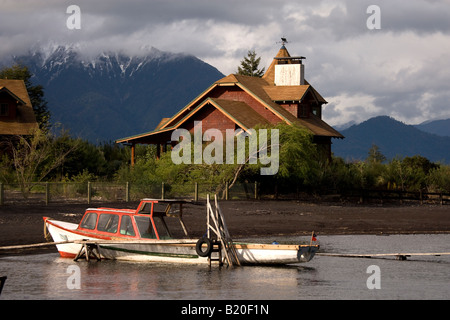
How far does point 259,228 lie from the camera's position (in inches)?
1447

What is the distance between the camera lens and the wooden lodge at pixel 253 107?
59.0 m

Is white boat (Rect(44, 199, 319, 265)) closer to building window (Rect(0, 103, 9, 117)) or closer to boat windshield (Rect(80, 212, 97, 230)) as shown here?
boat windshield (Rect(80, 212, 97, 230))

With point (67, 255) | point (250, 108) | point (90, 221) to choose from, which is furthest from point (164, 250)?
point (250, 108)

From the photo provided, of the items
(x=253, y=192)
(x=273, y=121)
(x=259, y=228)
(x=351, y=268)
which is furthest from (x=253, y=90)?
(x=351, y=268)

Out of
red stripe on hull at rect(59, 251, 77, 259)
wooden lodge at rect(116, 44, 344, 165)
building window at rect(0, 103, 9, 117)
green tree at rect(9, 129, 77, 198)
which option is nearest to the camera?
red stripe on hull at rect(59, 251, 77, 259)

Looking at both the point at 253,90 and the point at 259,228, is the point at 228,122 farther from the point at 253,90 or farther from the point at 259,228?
the point at 259,228

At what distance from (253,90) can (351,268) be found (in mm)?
38565

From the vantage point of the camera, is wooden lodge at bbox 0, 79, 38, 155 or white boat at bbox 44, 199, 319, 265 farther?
wooden lodge at bbox 0, 79, 38, 155

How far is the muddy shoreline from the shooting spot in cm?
3412

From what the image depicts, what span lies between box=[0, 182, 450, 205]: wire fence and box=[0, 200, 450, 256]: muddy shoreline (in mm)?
1988

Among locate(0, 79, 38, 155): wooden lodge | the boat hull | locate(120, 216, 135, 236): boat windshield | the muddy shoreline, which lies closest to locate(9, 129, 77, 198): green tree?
locate(0, 79, 38, 155): wooden lodge

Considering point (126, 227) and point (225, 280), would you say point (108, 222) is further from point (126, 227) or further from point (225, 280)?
point (225, 280)

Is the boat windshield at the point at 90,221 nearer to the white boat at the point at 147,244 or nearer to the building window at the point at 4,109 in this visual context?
the white boat at the point at 147,244

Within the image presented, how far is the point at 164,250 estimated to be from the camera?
26219mm
